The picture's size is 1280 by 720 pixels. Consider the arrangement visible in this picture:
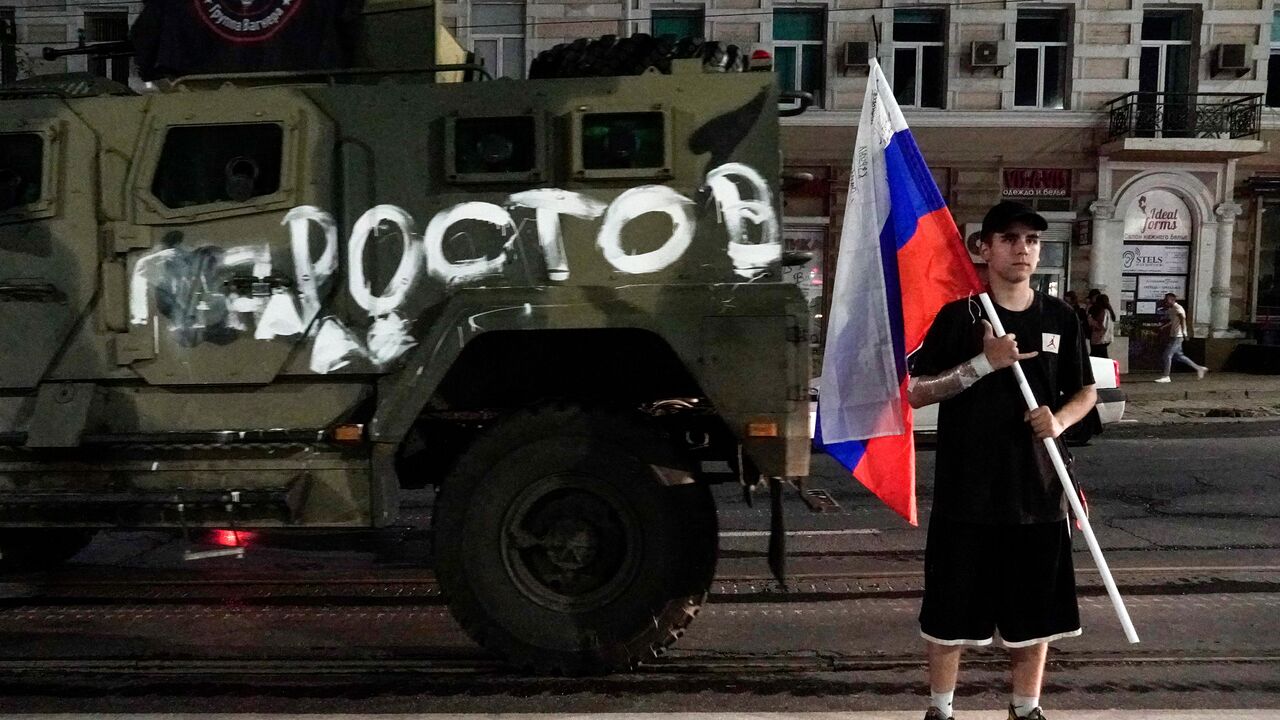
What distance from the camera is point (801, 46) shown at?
1981cm

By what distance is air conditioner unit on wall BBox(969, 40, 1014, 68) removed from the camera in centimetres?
1920

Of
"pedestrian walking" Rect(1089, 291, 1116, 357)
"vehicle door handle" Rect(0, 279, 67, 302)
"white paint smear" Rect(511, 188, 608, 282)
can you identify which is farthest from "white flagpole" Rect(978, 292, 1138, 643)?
"pedestrian walking" Rect(1089, 291, 1116, 357)

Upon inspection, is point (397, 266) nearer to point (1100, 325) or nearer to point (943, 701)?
point (943, 701)

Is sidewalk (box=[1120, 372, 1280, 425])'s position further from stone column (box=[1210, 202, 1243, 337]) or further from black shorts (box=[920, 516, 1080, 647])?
black shorts (box=[920, 516, 1080, 647])

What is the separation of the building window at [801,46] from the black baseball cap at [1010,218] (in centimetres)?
1725

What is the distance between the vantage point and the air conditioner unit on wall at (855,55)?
754 inches

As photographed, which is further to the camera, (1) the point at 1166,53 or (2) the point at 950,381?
(1) the point at 1166,53

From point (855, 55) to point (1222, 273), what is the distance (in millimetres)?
9040

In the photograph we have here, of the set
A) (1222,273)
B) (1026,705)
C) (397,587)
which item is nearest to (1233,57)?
(1222,273)

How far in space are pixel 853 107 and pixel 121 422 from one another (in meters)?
17.5

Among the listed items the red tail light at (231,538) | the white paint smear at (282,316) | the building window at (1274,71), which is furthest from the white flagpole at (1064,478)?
the building window at (1274,71)

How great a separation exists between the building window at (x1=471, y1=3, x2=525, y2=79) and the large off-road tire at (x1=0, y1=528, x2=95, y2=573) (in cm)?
1530

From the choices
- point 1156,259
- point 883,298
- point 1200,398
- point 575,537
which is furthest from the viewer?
point 1156,259

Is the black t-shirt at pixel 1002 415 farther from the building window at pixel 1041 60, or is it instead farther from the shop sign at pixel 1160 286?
the shop sign at pixel 1160 286
